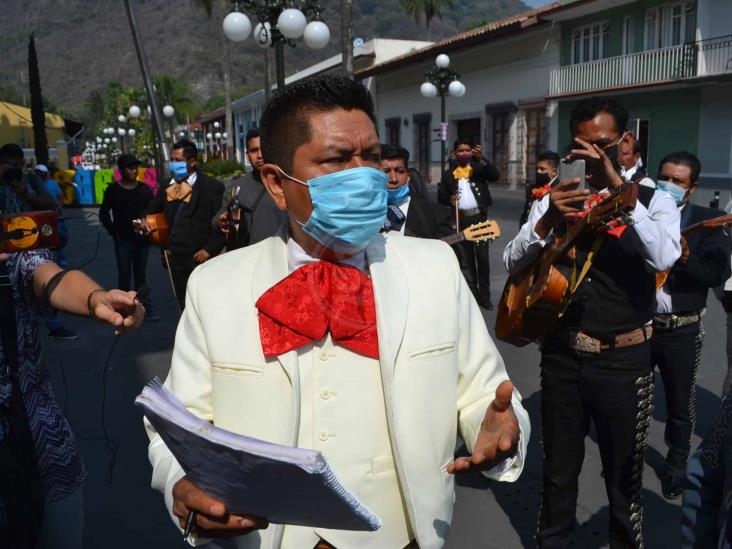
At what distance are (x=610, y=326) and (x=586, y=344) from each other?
13 centimetres

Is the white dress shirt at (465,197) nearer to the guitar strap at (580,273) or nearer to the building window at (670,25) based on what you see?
the guitar strap at (580,273)

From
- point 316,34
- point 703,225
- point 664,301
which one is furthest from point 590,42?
point 664,301

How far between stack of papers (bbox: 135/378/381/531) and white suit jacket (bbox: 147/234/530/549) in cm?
24

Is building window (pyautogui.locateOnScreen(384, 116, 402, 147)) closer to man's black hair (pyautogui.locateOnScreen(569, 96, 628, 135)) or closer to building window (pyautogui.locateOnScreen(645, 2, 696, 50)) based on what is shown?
building window (pyautogui.locateOnScreen(645, 2, 696, 50))

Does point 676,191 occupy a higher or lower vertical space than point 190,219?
higher

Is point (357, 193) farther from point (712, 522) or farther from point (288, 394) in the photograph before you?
point (712, 522)

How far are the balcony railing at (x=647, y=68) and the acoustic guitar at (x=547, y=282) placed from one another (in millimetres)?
18882

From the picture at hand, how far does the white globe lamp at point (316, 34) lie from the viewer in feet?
32.7

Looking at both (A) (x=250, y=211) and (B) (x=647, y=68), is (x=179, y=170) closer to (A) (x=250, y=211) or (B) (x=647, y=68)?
(A) (x=250, y=211)

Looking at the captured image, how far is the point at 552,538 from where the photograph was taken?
3.01 m

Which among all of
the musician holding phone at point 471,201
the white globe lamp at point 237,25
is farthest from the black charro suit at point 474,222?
the white globe lamp at point 237,25

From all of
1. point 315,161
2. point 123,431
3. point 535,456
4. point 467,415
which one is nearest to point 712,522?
point 467,415

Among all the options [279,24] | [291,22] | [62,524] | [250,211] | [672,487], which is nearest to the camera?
[62,524]

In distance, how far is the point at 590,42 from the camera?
22969mm
